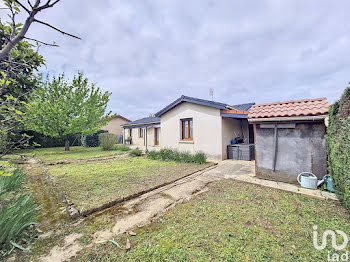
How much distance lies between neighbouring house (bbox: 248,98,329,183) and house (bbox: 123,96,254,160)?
3747 mm

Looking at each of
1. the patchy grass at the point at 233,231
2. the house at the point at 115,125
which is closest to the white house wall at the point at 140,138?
the house at the point at 115,125

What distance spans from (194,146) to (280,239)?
9060 mm

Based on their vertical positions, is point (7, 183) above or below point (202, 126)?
below

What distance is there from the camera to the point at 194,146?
11.8 m

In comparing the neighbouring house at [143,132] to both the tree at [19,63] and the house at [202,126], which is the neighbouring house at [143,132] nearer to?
the house at [202,126]

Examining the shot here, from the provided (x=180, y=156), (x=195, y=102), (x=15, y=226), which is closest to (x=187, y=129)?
(x=195, y=102)

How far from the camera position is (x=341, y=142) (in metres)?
3.75

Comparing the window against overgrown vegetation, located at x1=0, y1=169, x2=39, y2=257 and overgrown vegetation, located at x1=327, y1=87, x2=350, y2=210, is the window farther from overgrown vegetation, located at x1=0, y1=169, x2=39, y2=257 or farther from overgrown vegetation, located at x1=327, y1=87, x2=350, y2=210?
overgrown vegetation, located at x1=0, y1=169, x2=39, y2=257

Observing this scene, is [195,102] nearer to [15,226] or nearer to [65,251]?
[65,251]

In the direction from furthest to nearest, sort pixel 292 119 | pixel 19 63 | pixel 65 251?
pixel 292 119, pixel 65 251, pixel 19 63

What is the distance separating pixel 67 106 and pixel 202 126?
42.3ft

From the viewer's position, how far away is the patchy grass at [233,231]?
2.49 meters

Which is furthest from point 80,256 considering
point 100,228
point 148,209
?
point 148,209

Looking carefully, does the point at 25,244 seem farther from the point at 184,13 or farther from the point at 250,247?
Answer: the point at 184,13
